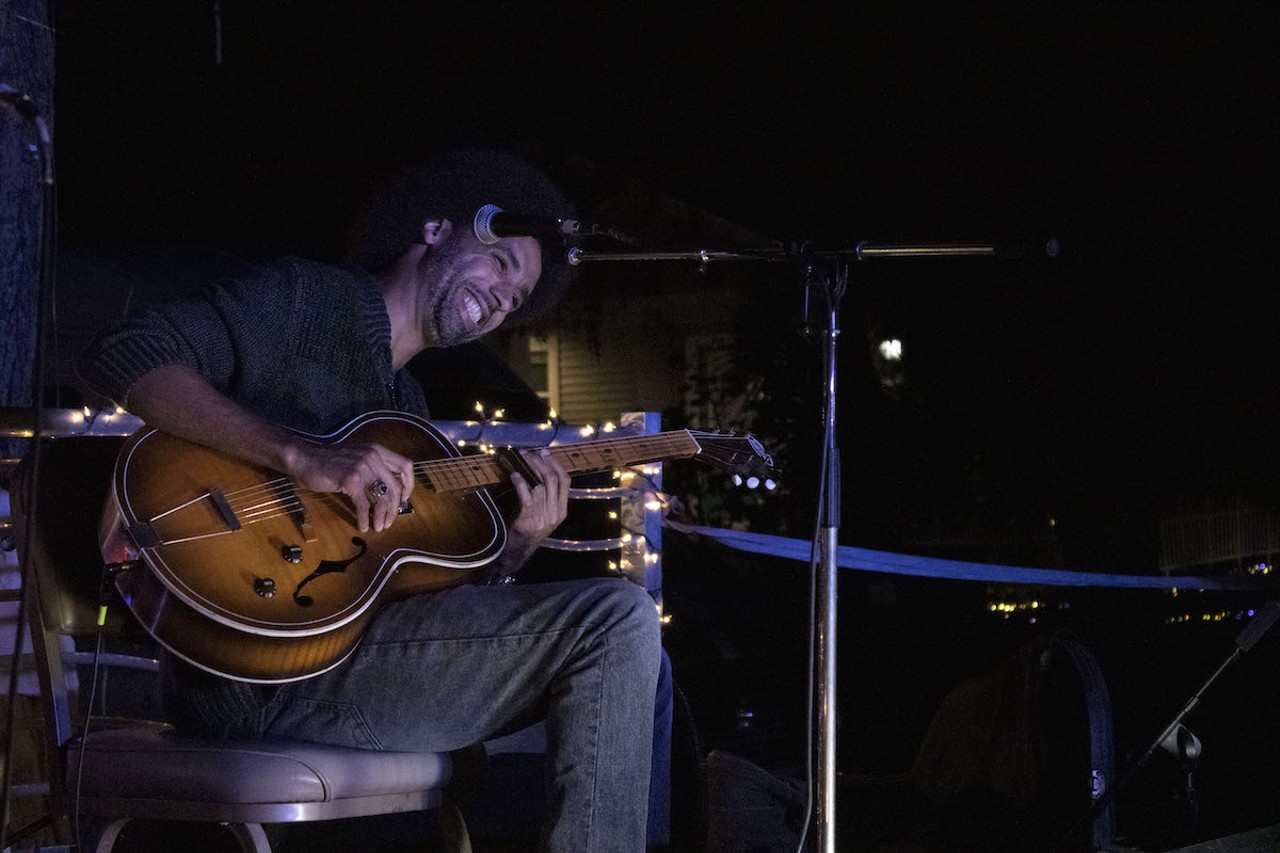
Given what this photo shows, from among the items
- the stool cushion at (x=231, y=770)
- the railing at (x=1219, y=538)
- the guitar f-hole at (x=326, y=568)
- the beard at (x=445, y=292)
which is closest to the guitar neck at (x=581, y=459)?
the guitar f-hole at (x=326, y=568)

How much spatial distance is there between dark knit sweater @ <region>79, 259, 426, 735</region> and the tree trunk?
194cm

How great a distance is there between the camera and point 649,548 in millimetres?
4613

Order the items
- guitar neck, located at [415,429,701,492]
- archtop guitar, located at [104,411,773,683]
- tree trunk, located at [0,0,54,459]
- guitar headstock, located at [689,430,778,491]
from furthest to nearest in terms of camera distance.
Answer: tree trunk, located at [0,0,54,459] < guitar headstock, located at [689,430,778,491] < guitar neck, located at [415,429,701,492] < archtop guitar, located at [104,411,773,683]

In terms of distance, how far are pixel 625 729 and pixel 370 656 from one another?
0.49 metres

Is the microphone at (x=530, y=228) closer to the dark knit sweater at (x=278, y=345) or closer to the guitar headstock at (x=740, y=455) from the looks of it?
the dark knit sweater at (x=278, y=345)

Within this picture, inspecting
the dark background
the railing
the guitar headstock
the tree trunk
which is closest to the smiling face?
the guitar headstock

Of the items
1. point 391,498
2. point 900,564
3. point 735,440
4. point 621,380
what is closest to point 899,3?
point 621,380

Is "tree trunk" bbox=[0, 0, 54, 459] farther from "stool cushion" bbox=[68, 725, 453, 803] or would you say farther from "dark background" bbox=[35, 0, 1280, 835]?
"dark background" bbox=[35, 0, 1280, 835]

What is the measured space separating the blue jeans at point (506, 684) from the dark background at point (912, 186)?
383cm

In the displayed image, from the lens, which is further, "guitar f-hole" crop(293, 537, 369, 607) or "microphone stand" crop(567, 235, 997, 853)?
"microphone stand" crop(567, 235, 997, 853)

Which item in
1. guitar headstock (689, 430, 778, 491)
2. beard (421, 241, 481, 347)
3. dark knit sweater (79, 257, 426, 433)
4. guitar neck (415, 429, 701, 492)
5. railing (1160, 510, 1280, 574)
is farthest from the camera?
railing (1160, 510, 1280, 574)

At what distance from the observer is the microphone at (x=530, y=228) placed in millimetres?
2377

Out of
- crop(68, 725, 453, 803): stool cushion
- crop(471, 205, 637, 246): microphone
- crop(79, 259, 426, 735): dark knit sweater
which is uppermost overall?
crop(471, 205, 637, 246): microphone

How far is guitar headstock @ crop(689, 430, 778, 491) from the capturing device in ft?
10.2
